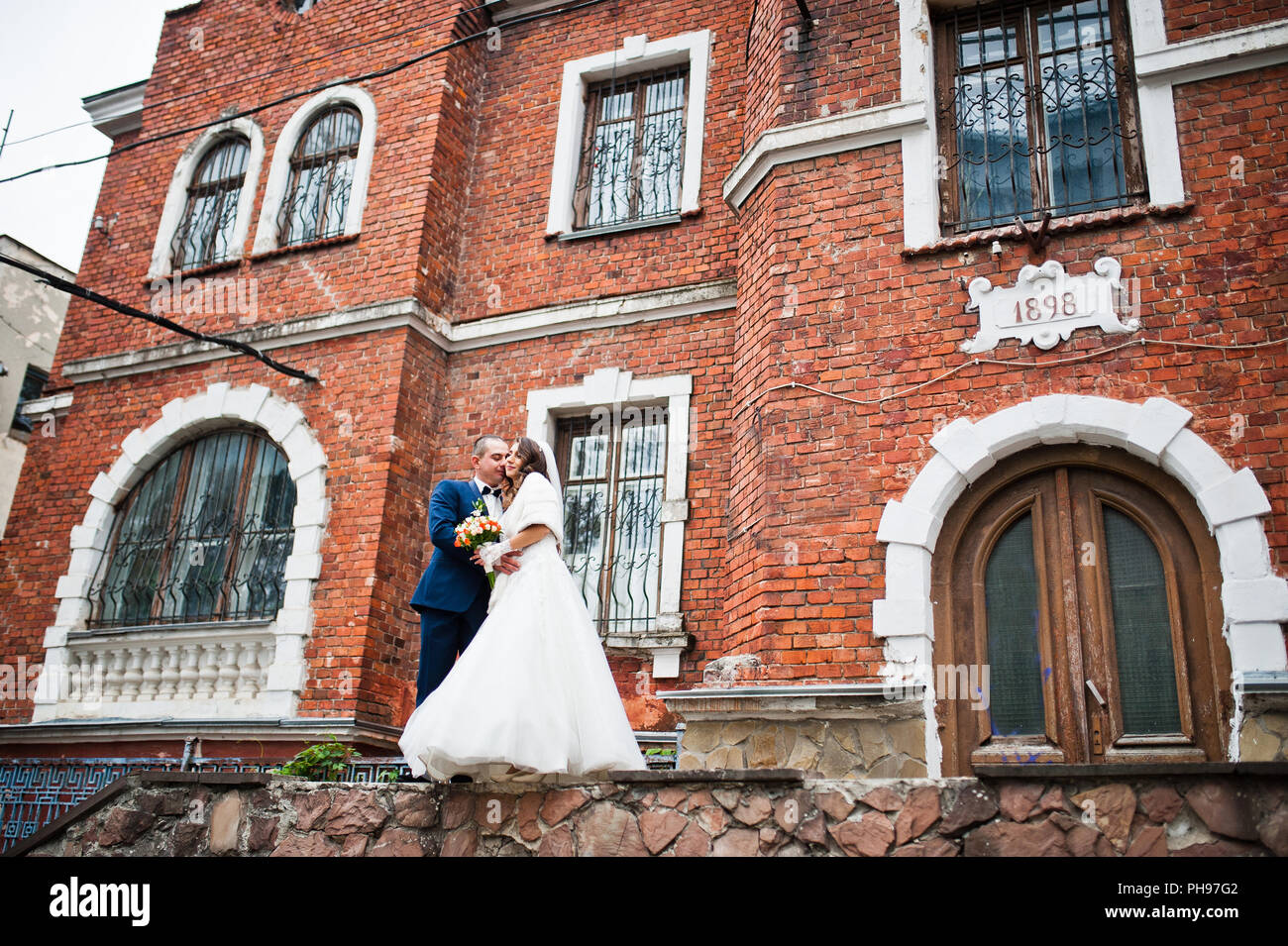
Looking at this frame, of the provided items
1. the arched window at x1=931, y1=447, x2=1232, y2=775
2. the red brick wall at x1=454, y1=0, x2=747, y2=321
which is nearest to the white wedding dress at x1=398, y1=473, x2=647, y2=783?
the arched window at x1=931, y1=447, x2=1232, y2=775

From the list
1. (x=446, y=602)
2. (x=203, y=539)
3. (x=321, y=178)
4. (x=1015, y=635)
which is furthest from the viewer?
(x=321, y=178)

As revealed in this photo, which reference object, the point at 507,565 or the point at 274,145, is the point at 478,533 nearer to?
the point at 507,565

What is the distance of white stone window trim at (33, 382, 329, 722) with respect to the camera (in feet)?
30.6

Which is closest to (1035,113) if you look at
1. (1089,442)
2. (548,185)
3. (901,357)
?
(901,357)

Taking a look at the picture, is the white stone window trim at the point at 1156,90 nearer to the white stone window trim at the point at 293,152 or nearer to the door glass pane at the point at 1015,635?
the door glass pane at the point at 1015,635

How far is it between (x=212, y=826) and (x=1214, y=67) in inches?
297

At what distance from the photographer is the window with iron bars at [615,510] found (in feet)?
29.8

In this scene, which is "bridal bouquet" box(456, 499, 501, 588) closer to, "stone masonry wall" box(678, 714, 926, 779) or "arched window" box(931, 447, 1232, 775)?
"stone masonry wall" box(678, 714, 926, 779)

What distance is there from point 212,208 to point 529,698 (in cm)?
907

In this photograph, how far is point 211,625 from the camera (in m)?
9.62

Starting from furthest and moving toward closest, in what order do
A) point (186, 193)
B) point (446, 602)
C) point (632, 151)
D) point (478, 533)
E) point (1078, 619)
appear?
point (186, 193) < point (632, 151) < point (1078, 619) < point (446, 602) < point (478, 533)

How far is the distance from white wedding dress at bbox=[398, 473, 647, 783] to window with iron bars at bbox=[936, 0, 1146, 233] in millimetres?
4266

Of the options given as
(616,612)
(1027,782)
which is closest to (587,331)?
(616,612)

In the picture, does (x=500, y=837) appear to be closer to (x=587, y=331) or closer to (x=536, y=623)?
(x=536, y=623)
